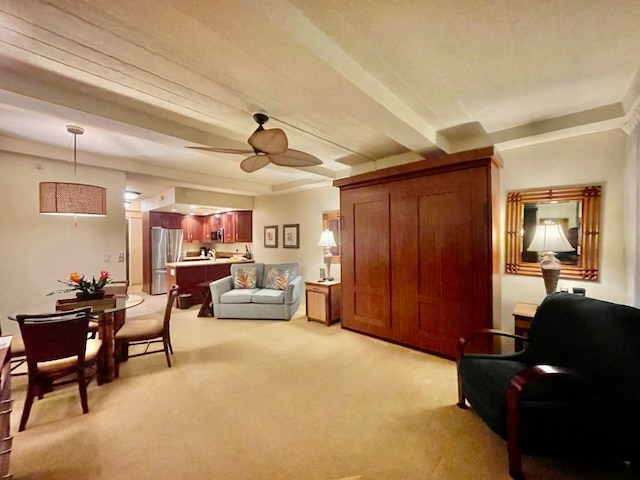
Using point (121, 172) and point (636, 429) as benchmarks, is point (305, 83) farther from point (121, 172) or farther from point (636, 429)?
point (121, 172)

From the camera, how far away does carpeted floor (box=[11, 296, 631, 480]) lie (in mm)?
1695

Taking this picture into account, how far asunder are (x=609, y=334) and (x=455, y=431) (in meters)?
1.16

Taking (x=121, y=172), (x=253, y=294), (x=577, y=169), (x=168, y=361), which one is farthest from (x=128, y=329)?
(x=577, y=169)

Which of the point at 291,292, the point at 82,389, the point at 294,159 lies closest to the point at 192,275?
the point at 291,292

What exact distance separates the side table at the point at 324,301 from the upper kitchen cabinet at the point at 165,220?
194 inches

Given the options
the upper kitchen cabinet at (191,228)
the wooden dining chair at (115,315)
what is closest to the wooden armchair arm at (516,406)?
the wooden dining chair at (115,315)

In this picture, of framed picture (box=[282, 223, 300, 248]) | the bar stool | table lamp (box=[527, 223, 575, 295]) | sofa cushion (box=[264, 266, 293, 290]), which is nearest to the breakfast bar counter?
the bar stool

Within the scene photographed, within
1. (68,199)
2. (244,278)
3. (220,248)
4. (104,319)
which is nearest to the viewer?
(104,319)

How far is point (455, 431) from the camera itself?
79.6 inches

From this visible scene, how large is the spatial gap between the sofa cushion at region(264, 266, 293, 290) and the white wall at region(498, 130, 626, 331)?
133 inches

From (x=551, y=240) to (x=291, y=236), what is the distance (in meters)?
4.52

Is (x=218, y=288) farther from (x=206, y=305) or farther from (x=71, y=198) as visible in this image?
(x=71, y=198)

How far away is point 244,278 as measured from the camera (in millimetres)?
5398

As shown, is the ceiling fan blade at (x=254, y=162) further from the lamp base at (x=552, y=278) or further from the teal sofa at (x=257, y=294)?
the lamp base at (x=552, y=278)
